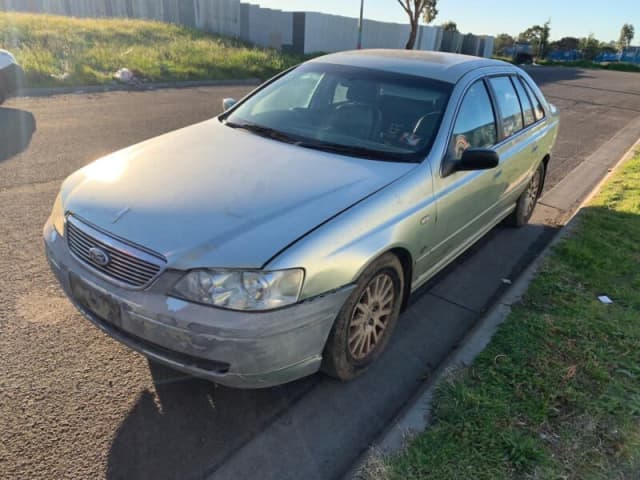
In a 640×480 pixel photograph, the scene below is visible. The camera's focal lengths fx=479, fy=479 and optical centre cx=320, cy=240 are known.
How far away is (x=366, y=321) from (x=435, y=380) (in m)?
0.51

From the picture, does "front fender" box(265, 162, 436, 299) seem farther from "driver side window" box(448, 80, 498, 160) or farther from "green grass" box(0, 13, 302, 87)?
"green grass" box(0, 13, 302, 87)

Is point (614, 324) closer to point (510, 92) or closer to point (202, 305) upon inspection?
point (510, 92)

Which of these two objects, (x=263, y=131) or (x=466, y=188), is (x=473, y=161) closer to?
(x=466, y=188)

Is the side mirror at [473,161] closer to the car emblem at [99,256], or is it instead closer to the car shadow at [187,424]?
the car shadow at [187,424]

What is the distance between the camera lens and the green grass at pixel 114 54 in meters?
12.5

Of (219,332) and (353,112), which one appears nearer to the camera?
(219,332)

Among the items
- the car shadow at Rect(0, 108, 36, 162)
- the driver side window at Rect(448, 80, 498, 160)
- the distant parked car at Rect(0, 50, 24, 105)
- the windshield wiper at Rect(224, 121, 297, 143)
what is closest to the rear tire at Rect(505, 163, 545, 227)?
the driver side window at Rect(448, 80, 498, 160)

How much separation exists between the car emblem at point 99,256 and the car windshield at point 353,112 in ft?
4.62

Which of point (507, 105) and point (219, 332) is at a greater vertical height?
point (507, 105)

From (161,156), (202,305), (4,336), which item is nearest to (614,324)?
(202,305)

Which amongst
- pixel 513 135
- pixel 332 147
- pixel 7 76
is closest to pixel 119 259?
pixel 332 147

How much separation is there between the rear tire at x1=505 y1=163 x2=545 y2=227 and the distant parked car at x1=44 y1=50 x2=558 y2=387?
49.6 inches

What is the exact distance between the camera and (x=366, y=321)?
8.75 feet

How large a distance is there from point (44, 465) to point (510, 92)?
4291 millimetres
